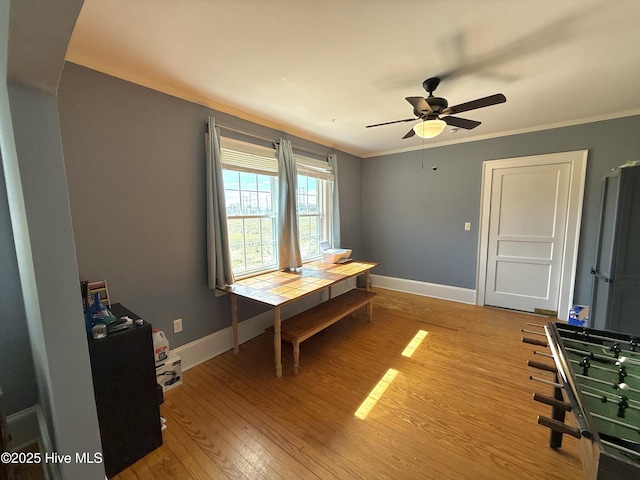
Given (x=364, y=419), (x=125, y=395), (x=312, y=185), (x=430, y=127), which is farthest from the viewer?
(x=312, y=185)

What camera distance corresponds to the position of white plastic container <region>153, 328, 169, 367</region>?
1.92m

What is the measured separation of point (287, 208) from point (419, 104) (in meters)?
1.73

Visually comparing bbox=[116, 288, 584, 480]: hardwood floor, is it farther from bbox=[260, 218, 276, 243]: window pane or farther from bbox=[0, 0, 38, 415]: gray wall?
bbox=[260, 218, 276, 243]: window pane

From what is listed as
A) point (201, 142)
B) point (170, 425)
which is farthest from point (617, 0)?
point (170, 425)

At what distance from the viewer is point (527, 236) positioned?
11.4 ft

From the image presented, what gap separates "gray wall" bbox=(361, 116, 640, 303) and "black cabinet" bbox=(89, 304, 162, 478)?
3848 millimetres

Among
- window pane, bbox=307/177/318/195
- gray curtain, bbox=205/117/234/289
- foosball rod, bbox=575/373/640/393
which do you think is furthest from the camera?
window pane, bbox=307/177/318/195

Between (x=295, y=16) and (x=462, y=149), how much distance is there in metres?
3.28

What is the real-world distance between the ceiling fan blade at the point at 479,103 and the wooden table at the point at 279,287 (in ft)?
5.91

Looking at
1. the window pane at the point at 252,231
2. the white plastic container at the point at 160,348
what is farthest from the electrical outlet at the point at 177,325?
the window pane at the point at 252,231

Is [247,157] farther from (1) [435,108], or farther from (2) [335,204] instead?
(1) [435,108]

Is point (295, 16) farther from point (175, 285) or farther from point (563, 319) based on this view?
point (563, 319)

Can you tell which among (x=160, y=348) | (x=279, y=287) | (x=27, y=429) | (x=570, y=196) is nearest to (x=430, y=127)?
(x=279, y=287)

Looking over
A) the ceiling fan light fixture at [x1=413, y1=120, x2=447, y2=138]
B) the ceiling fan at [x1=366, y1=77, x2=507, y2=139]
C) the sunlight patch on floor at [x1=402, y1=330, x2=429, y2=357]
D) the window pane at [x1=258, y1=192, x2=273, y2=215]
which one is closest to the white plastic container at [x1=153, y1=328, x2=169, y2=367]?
the window pane at [x1=258, y1=192, x2=273, y2=215]
